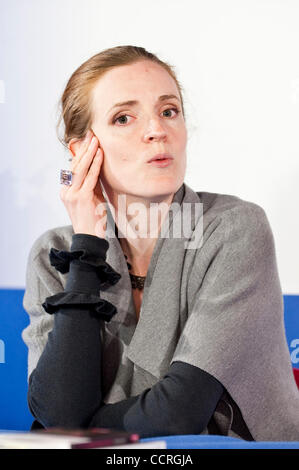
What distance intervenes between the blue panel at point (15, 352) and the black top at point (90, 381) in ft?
2.58

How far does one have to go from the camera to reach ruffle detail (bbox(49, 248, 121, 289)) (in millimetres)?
1615

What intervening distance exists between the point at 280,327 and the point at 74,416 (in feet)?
1.70

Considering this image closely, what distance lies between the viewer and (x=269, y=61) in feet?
8.07

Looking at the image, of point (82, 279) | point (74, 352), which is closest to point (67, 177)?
point (82, 279)

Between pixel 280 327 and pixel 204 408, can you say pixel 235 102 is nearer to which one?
pixel 280 327

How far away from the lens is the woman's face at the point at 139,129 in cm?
166

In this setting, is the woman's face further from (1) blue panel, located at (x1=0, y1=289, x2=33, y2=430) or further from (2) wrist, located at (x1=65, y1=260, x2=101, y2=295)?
(1) blue panel, located at (x1=0, y1=289, x2=33, y2=430)
